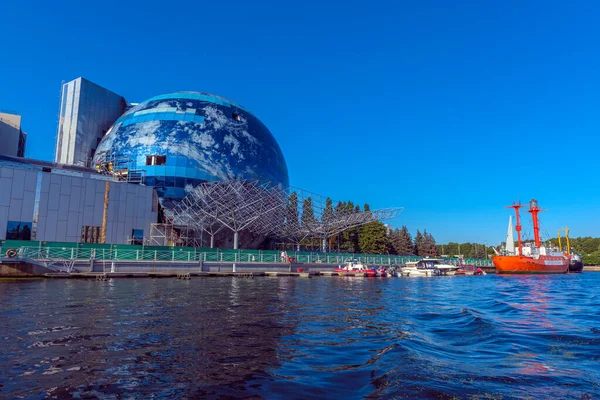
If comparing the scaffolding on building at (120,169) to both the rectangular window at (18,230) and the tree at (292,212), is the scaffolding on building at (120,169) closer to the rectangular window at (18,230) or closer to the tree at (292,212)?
the rectangular window at (18,230)

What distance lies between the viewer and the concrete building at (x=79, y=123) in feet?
205

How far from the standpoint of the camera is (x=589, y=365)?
343 inches

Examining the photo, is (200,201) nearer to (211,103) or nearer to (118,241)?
(118,241)

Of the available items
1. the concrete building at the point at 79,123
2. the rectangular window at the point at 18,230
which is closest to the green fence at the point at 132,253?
the rectangular window at the point at 18,230

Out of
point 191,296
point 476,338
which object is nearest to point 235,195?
point 191,296

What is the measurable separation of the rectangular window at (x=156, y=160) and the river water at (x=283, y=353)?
3885 cm

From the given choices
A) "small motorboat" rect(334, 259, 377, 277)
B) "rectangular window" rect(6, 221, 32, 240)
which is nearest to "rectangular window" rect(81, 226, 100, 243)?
"rectangular window" rect(6, 221, 32, 240)

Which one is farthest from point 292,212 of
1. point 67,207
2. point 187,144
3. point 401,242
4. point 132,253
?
point 401,242

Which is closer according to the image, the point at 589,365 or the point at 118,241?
the point at 589,365

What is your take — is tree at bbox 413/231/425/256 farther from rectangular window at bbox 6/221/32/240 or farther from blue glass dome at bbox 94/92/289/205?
rectangular window at bbox 6/221/32/240

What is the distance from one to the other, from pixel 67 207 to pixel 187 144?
749 inches

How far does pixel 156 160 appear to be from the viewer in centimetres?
5378

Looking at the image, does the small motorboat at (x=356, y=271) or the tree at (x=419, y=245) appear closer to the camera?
the small motorboat at (x=356, y=271)

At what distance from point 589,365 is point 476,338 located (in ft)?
10.4
